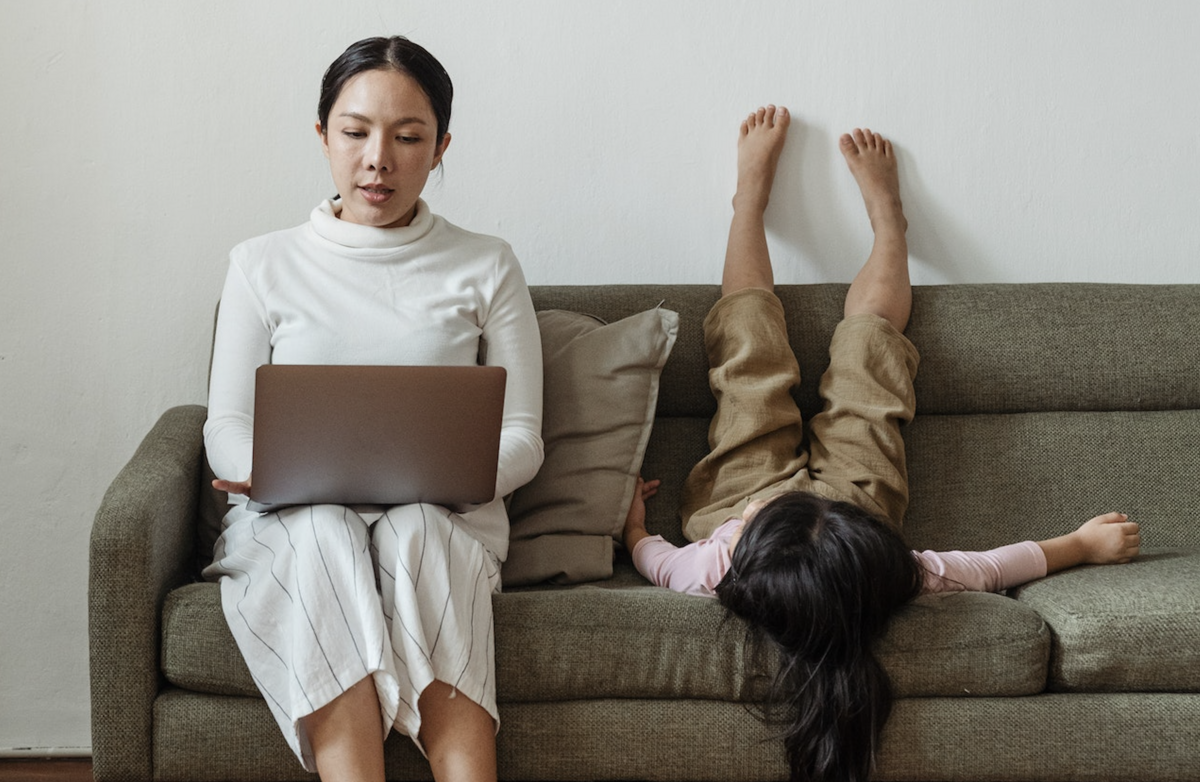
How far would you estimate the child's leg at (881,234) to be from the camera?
216 centimetres

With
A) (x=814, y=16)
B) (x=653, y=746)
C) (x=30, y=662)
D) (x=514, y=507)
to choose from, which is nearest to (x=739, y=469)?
(x=514, y=507)

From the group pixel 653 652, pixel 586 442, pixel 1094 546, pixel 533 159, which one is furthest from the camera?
pixel 533 159

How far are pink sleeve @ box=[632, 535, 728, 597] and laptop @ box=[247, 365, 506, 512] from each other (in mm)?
392

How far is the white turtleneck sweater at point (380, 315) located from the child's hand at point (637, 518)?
25 centimetres

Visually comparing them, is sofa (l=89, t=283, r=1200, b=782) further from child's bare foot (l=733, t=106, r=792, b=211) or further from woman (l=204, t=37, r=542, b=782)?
child's bare foot (l=733, t=106, r=792, b=211)

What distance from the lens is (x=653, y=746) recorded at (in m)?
1.59

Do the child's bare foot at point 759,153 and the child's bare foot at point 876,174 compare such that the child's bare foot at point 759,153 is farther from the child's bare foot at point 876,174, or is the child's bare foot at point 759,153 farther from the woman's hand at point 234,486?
the woman's hand at point 234,486

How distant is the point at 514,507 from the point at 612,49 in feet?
3.07

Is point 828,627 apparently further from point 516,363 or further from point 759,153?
point 759,153

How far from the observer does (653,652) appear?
1589 millimetres

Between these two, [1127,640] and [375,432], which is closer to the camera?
[375,432]

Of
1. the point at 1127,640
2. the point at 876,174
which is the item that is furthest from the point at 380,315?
the point at 1127,640

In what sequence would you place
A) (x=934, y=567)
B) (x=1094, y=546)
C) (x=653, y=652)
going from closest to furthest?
(x=653, y=652) < (x=934, y=567) < (x=1094, y=546)

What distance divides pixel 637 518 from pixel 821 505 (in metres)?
0.43
